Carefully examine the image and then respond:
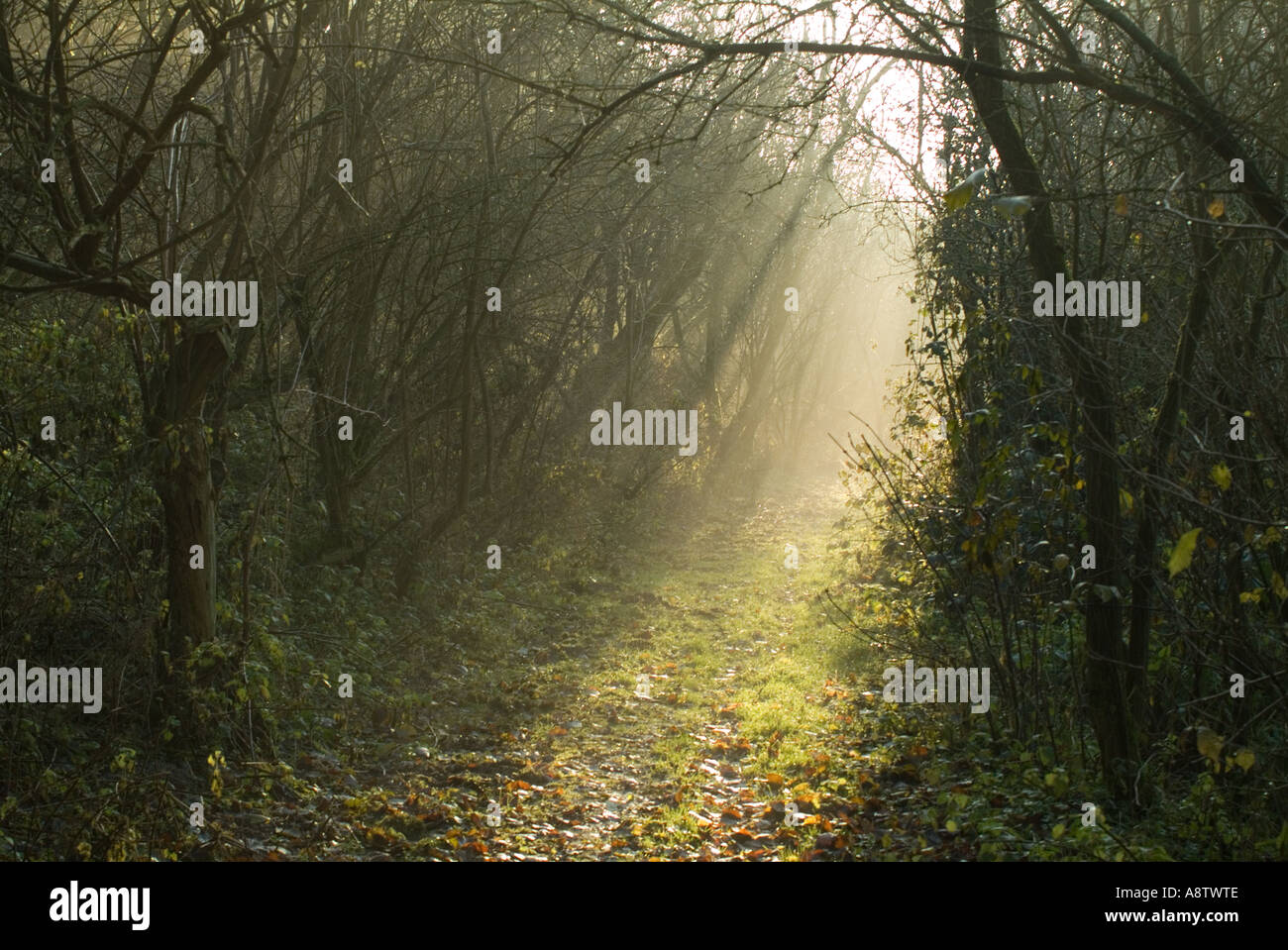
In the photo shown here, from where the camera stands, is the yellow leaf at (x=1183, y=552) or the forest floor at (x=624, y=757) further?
the forest floor at (x=624, y=757)

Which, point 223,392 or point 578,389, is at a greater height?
point 578,389

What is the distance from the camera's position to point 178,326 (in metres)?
6.35

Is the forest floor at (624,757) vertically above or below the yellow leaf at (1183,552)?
below

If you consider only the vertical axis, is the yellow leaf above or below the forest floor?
above

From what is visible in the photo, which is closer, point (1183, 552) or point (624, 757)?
point (1183, 552)

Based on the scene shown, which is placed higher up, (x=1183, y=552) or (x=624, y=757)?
(x=1183, y=552)

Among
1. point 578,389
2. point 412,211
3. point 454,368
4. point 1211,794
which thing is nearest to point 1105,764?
point 1211,794

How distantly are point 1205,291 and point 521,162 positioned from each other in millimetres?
6960

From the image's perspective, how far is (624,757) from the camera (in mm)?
7445

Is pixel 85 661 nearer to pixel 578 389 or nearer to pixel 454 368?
pixel 454 368

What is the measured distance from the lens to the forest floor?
18.9 feet

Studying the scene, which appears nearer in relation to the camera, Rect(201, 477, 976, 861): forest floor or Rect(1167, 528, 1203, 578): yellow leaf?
Rect(1167, 528, 1203, 578): yellow leaf

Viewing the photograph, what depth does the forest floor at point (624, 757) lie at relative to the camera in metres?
5.77
